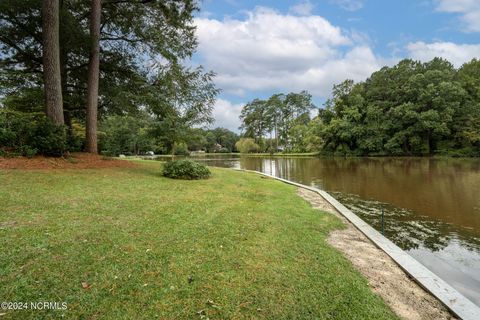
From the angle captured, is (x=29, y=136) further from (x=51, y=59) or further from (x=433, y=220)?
(x=433, y=220)

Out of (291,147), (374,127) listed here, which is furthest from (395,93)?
(291,147)

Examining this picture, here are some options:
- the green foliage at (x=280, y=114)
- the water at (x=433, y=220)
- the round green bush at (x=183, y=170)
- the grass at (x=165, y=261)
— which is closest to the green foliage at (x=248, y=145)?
the green foliage at (x=280, y=114)

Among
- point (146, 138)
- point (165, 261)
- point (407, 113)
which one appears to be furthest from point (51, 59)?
point (407, 113)

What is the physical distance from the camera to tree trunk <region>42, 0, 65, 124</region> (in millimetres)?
7523

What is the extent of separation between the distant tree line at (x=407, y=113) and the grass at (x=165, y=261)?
1380 inches

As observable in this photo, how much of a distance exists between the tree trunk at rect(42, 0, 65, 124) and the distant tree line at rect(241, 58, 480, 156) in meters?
36.4

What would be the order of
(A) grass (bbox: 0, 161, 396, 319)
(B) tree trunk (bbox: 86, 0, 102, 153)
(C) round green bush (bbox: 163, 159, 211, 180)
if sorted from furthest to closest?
1. (B) tree trunk (bbox: 86, 0, 102, 153)
2. (C) round green bush (bbox: 163, 159, 211, 180)
3. (A) grass (bbox: 0, 161, 396, 319)

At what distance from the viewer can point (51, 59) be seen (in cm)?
764

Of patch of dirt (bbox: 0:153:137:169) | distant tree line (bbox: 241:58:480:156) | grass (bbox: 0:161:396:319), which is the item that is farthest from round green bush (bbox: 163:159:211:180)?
distant tree line (bbox: 241:58:480:156)

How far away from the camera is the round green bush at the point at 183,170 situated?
28.5 feet

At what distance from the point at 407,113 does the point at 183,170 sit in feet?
110

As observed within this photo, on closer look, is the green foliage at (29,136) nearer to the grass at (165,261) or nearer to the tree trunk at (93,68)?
the tree trunk at (93,68)

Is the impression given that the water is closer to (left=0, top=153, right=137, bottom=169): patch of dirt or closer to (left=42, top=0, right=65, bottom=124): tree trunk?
(left=0, top=153, right=137, bottom=169): patch of dirt

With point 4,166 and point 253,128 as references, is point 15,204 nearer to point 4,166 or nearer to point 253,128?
point 4,166
